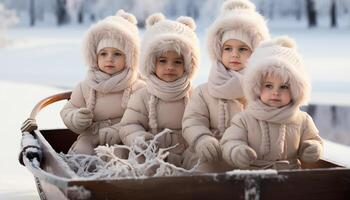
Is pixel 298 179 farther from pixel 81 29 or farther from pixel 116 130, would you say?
pixel 81 29

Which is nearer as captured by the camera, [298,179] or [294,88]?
[298,179]

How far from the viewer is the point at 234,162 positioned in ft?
10.7

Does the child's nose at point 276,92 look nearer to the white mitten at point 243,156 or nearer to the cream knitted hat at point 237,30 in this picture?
the white mitten at point 243,156

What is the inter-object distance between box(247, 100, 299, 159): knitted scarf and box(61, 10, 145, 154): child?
3.37 feet

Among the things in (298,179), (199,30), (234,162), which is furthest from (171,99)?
(199,30)

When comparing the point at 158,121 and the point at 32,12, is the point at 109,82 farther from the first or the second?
the point at 32,12

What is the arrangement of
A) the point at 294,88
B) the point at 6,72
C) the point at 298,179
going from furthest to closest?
the point at 6,72 → the point at 294,88 → the point at 298,179

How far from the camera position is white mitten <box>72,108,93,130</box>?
13.4 feet

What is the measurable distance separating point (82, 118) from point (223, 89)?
2.75ft

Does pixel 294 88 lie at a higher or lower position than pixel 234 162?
higher

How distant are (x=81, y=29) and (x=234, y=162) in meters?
25.0

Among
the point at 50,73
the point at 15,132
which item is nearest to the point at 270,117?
the point at 15,132

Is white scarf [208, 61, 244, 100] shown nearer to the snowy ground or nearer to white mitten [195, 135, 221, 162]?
white mitten [195, 135, 221, 162]

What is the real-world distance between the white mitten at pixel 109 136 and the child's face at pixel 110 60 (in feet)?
1.03
